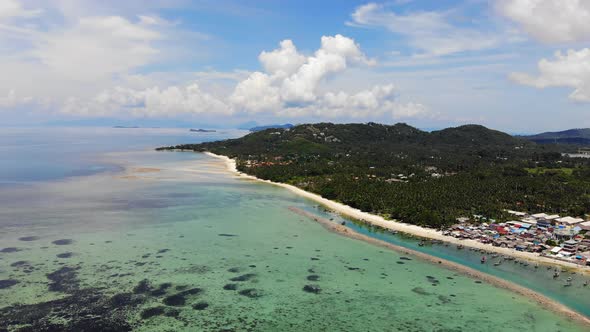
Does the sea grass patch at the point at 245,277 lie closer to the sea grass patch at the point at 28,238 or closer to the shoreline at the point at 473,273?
the shoreline at the point at 473,273

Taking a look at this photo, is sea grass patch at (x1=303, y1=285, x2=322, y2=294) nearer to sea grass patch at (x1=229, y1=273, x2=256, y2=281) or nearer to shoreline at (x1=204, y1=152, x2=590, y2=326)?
sea grass patch at (x1=229, y1=273, x2=256, y2=281)

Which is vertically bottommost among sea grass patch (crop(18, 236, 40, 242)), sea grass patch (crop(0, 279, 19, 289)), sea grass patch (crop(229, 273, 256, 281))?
sea grass patch (crop(229, 273, 256, 281))

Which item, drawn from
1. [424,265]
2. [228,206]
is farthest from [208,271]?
[228,206]

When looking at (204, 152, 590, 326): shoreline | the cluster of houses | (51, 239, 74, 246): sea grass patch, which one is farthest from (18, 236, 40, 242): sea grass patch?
the cluster of houses

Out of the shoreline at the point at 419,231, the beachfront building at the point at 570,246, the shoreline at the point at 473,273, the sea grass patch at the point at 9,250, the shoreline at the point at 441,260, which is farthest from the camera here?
the beachfront building at the point at 570,246

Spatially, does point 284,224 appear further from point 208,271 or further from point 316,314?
point 316,314

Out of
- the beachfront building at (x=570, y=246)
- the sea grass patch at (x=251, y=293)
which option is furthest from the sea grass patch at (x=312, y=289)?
the beachfront building at (x=570, y=246)
